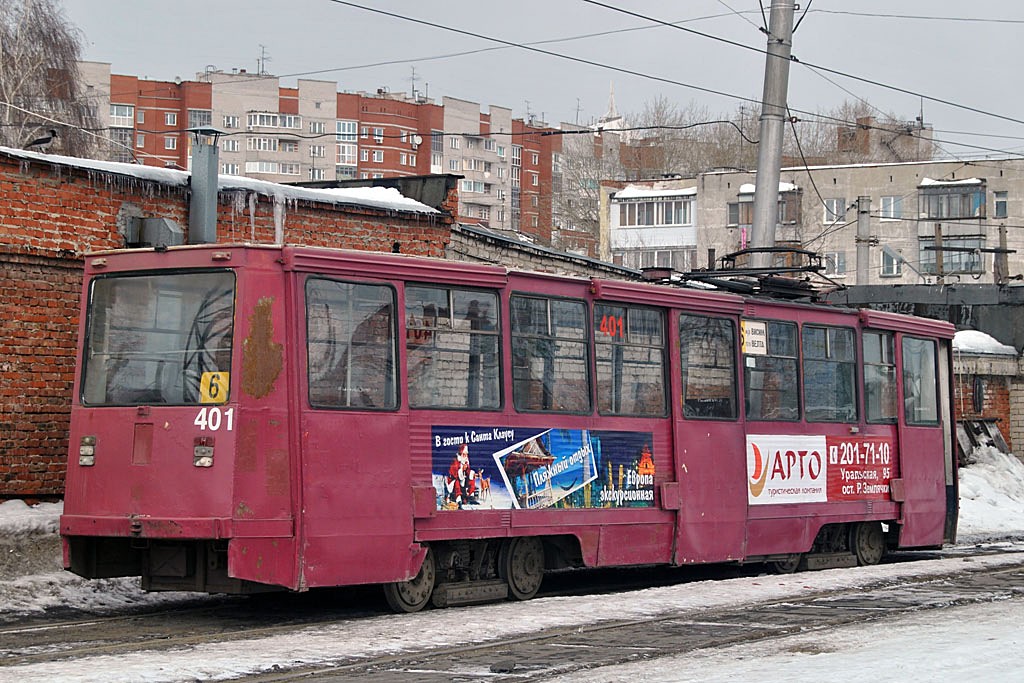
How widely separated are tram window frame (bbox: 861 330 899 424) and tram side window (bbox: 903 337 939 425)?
281mm

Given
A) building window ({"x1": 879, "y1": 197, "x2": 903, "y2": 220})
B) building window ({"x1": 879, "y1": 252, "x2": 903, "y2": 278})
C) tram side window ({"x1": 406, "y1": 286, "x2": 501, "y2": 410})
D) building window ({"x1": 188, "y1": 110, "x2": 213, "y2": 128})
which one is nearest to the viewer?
tram side window ({"x1": 406, "y1": 286, "x2": 501, "y2": 410})

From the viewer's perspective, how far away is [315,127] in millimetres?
106250

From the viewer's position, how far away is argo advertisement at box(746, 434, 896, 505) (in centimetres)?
1512

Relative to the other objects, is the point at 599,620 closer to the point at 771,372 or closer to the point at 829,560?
the point at 771,372

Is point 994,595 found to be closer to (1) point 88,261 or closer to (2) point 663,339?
(2) point 663,339

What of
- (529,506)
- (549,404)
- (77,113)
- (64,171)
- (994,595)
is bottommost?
(994,595)

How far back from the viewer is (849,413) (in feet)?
54.6

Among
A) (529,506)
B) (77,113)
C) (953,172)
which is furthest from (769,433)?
(953,172)

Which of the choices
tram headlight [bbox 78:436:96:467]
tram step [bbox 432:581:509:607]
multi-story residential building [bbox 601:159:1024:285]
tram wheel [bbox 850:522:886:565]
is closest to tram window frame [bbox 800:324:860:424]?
tram wheel [bbox 850:522:886:565]

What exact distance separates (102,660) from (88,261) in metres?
3.95

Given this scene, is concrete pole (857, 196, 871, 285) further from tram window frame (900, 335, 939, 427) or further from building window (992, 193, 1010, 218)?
building window (992, 193, 1010, 218)

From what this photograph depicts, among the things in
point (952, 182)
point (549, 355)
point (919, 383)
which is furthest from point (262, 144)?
point (549, 355)

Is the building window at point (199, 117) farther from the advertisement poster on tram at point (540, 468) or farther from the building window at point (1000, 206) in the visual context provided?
the advertisement poster on tram at point (540, 468)

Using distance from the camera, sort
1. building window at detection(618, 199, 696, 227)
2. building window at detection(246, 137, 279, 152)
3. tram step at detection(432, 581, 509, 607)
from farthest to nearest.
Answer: building window at detection(246, 137, 279, 152) → building window at detection(618, 199, 696, 227) → tram step at detection(432, 581, 509, 607)
